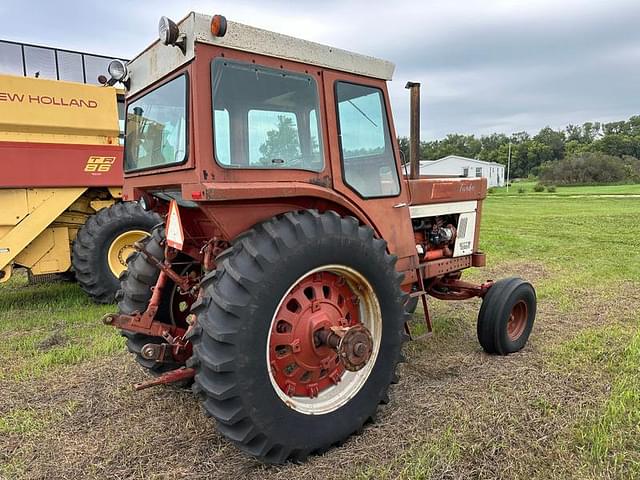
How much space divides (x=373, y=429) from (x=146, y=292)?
1.77 meters

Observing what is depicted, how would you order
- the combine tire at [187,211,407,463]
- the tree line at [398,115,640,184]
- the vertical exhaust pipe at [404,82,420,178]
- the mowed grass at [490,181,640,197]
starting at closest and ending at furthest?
the combine tire at [187,211,407,463]
the vertical exhaust pipe at [404,82,420,178]
the mowed grass at [490,181,640,197]
the tree line at [398,115,640,184]

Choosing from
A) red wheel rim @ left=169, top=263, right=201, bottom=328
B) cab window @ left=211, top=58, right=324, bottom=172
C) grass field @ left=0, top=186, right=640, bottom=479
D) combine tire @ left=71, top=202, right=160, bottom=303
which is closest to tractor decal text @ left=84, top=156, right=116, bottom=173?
combine tire @ left=71, top=202, right=160, bottom=303

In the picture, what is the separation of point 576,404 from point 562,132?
98211 millimetres

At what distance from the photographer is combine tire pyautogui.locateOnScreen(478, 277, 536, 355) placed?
154 inches

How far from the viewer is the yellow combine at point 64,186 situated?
5.41 meters

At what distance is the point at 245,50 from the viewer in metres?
2.60

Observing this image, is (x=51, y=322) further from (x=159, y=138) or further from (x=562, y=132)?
(x=562, y=132)

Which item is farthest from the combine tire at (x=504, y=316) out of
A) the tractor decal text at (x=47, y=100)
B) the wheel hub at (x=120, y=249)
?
the tractor decal text at (x=47, y=100)

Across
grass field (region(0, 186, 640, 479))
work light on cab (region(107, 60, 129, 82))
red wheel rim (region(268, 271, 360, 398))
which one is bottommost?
grass field (region(0, 186, 640, 479))

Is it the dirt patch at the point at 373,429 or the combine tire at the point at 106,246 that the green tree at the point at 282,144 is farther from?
the combine tire at the point at 106,246

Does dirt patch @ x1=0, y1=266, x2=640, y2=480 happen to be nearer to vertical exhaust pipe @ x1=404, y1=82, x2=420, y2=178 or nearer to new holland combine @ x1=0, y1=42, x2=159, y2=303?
vertical exhaust pipe @ x1=404, y1=82, x2=420, y2=178

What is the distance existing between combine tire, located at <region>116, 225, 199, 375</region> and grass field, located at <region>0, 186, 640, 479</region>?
343 mm

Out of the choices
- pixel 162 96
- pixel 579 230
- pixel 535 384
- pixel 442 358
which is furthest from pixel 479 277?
pixel 579 230

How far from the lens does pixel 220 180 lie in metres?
2.49
